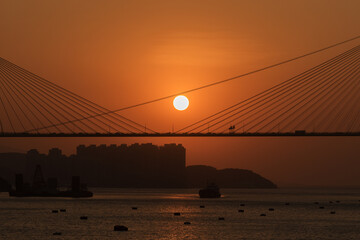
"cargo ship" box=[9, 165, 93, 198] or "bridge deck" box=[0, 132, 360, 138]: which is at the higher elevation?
"bridge deck" box=[0, 132, 360, 138]

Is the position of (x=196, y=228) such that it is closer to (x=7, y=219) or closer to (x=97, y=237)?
(x=97, y=237)

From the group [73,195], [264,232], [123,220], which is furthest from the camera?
[73,195]

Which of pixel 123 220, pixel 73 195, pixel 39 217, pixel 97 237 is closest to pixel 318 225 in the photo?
pixel 123 220

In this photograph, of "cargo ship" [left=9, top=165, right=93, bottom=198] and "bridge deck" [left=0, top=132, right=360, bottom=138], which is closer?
"bridge deck" [left=0, top=132, right=360, bottom=138]

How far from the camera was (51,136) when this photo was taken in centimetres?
11375

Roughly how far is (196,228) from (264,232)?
652 centimetres

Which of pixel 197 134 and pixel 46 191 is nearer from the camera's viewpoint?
pixel 197 134

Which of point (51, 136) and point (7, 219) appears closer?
point (7, 219)

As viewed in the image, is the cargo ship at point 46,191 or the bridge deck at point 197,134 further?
the cargo ship at point 46,191

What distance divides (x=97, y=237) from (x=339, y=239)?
18.0 meters

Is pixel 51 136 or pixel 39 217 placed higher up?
pixel 51 136

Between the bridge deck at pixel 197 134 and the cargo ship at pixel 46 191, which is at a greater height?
the bridge deck at pixel 197 134

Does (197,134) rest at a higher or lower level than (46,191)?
higher

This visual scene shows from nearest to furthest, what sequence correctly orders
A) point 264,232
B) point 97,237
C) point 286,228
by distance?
point 97,237
point 264,232
point 286,228
